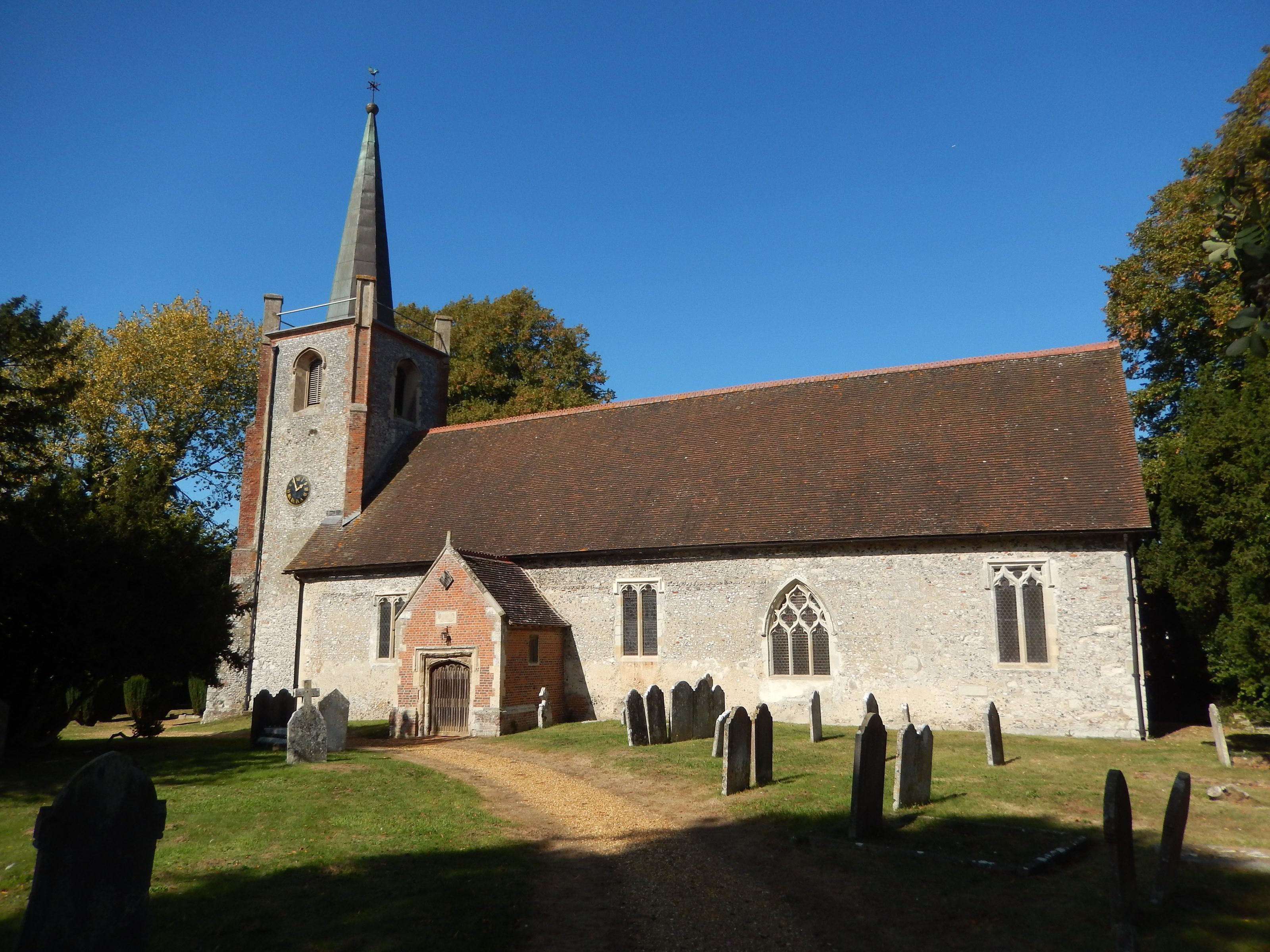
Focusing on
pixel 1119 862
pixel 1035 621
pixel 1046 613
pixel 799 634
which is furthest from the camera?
pixel 799 634

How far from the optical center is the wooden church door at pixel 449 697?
19562 mm

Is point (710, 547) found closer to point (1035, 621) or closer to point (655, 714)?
point (655, 714)

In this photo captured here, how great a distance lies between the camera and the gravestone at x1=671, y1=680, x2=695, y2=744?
16.7 metres

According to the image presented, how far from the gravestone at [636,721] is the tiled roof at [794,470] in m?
4.92

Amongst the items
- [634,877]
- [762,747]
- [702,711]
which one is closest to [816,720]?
[702,711]

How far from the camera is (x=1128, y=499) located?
1706 centimetres

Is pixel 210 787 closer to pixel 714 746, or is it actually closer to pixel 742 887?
pixel 714 746

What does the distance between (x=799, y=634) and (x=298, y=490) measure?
16.4 m

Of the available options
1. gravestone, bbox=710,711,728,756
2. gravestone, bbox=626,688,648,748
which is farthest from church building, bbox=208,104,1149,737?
gravestone, bbox=710,711,728,756

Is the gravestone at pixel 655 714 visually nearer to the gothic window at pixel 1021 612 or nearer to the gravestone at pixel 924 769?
the gravestone at pixel 924 769

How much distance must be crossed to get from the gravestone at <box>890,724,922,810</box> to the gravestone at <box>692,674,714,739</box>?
7.01 metres

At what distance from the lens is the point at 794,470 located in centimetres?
2148

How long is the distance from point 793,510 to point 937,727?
5467 mm

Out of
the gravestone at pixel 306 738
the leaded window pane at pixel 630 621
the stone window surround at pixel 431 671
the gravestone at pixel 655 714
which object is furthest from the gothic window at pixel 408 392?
the gravestone at pixel 655 714
